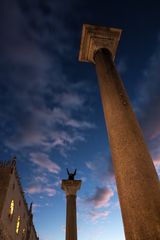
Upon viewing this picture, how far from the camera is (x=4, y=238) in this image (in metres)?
21.9

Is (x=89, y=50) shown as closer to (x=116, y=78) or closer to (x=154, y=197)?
(x=116, y=78)

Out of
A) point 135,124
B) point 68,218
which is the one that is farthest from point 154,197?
point 68,218

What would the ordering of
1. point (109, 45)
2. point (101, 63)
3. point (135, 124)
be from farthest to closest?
point (109, 45)
point (101, 63)
point (135, 124)

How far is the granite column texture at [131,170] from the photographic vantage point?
3393 millimetres

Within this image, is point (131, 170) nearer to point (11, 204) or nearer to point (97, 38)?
point (97, 38)

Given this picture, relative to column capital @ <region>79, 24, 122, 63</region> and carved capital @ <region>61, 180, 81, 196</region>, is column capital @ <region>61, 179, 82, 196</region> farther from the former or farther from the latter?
column capital @ <region>79, 24, 122, 63</region>

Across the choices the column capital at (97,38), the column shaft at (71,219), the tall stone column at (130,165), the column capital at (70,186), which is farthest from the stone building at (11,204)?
the tall stone column at (130,165)

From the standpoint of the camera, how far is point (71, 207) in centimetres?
1502

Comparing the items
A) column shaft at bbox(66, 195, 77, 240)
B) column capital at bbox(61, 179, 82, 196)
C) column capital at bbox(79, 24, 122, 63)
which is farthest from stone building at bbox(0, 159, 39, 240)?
column capital at bbox(79, 24, 122, 63)

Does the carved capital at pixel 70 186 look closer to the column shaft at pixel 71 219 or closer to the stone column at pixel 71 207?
the stone column at pixel 71 207

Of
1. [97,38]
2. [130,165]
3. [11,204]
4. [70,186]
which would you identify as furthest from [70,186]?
[130,165]

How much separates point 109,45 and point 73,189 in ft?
38.4

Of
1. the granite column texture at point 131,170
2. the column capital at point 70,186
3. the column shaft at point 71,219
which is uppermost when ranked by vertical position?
the column capital at point 70,186

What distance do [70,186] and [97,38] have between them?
11.8 m
